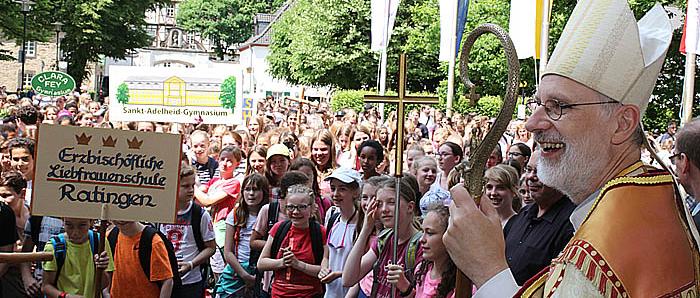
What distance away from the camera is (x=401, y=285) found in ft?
18.9

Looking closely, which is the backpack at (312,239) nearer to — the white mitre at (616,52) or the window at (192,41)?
the white mitre at (616,52)

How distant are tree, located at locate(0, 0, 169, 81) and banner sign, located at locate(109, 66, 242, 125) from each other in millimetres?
38923

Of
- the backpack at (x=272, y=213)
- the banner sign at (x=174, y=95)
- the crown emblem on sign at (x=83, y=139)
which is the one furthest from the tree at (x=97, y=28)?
the crown emblem on sign at (x=83, y=139)

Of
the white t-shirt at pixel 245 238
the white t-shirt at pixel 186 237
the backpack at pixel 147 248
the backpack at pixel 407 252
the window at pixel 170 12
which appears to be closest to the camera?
the backpack at pixel 407 252

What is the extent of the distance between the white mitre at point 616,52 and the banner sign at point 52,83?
2320 cm

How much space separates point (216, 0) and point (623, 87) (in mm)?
120030

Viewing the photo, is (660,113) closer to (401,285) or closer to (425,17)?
(425,17)

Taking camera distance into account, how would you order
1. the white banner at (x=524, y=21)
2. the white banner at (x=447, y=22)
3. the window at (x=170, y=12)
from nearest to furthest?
the white banner at (x=524, y=21)
the white banner at (x=447, y=22)
the window at (x=170, y=12)

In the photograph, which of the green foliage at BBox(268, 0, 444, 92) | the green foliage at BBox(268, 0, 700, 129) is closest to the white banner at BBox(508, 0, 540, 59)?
the green foliage at BBox(268, 0, 700, 129)

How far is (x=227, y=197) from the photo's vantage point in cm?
Answer: 902

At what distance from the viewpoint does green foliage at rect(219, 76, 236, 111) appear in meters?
13.4

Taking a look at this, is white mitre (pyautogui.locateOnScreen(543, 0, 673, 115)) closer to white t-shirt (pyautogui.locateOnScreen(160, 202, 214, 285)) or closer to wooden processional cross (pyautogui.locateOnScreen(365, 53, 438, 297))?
wooden processional cross (pyautogui.locateOnScreen(365, 53, 438, 297))

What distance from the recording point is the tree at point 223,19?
118750mm

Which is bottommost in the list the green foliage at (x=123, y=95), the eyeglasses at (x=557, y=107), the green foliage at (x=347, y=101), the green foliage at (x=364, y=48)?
the eyeglasses at (x=557, y=107)
